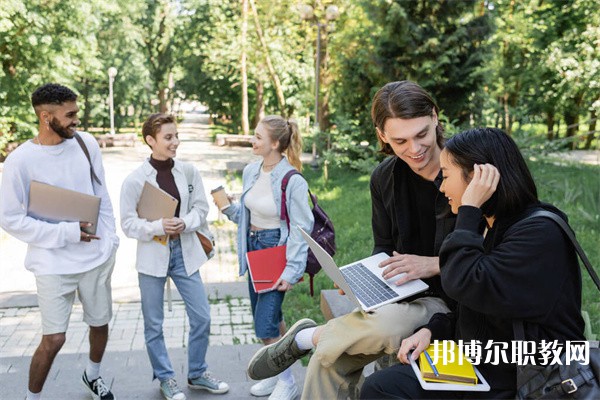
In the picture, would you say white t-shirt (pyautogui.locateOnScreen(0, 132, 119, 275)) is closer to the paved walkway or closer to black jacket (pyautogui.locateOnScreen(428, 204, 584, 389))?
the paved walkway

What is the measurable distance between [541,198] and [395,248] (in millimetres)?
7814

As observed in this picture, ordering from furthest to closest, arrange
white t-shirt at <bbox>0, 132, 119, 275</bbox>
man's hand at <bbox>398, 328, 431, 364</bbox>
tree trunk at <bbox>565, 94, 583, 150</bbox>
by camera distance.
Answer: tree trunk at <bbox>565, 94, 583, 150</bbox> → white t-shirt at <bbox>0, 132, 119, 275</bbox> → man's hand at <bbox>398, 328, 431, 364</bbox>

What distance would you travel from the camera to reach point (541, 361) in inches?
91.7

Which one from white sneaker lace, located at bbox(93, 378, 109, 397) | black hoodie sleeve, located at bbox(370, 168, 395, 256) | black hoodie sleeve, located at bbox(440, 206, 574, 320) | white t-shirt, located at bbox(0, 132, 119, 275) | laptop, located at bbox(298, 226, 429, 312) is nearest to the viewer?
black hoodie sleeve, located at bbox(440, 206, 574, 320)

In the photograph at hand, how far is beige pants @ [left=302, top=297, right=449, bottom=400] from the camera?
289 cm

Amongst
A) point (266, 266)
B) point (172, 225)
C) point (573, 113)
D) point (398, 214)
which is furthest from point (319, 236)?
point (573, 113)

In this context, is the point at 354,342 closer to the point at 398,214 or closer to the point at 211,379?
the point at 398,214

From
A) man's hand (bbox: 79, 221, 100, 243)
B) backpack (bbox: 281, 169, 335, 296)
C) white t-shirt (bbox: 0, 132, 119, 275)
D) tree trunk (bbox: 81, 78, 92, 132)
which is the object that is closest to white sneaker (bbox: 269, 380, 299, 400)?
backpack (bbox: 281, 169, 335, 296)

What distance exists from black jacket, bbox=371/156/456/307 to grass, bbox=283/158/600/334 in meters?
2.63

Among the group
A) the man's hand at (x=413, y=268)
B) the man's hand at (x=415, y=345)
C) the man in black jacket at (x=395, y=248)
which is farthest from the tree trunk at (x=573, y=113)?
the man's hand at (x=415, y=345)

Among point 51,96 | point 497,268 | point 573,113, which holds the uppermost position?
point 51,96

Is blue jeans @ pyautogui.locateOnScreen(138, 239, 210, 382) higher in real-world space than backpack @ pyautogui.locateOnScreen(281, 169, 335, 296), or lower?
lower

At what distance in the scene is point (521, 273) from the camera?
232 centimetres

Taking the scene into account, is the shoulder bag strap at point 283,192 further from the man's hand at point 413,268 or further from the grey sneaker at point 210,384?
the man's hand at point 413,268
